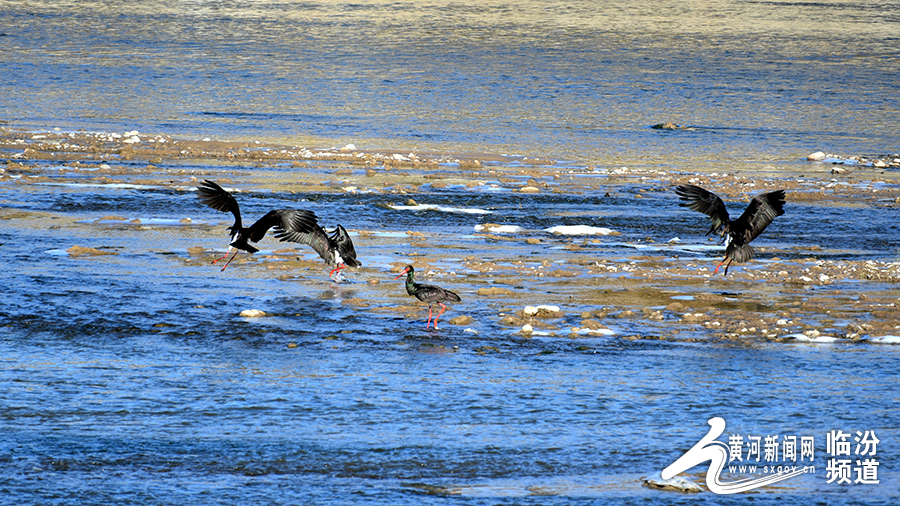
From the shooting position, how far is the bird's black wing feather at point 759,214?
11094 millimetres

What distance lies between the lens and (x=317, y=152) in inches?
792

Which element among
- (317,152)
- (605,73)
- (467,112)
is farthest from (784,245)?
(605,73)

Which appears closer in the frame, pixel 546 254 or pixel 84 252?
pixel 84 252

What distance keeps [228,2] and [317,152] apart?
51.9 metres

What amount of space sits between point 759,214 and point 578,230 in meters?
2.89

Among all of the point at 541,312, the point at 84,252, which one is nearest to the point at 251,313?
the point at 541,312

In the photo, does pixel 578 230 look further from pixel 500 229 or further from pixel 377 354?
pixel 377 354

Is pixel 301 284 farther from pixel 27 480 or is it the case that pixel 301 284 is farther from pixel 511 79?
pixel 511 79

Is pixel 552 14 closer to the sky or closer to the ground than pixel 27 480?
closer to the sky

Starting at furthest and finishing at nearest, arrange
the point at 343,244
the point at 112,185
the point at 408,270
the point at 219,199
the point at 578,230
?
the point at 112,185 → the point at 578,230 → the point at 343,244 → the point at 219,199 → the point at 408,270

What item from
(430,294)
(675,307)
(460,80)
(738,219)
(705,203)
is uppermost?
(460,80)

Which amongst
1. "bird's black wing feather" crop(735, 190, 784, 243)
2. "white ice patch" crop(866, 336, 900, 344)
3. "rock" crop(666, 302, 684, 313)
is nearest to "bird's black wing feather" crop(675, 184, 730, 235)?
"bird's black wing feather" crop(735, 190, 784, 243)

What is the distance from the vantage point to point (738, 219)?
11.1m

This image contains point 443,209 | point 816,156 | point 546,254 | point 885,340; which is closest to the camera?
point 885,340
